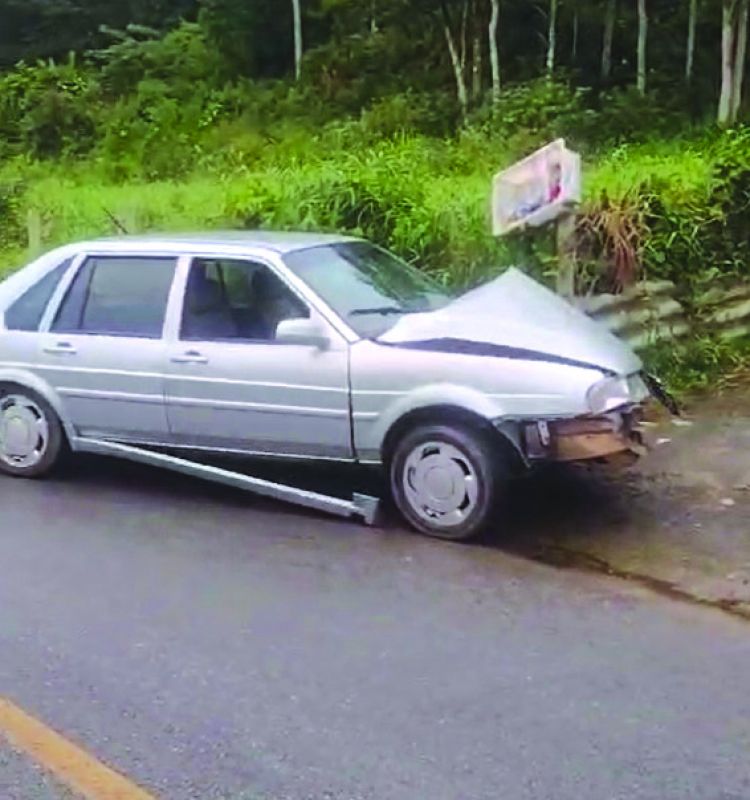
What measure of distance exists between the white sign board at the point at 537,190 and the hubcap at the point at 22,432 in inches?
138

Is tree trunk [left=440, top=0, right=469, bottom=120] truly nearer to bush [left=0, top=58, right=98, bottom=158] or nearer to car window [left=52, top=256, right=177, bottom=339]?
bush [left=0, top=58, right=98, bottom=158]

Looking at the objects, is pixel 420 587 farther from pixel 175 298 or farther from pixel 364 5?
pixel 364 5

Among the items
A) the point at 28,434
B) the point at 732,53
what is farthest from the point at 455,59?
the point at 28,434

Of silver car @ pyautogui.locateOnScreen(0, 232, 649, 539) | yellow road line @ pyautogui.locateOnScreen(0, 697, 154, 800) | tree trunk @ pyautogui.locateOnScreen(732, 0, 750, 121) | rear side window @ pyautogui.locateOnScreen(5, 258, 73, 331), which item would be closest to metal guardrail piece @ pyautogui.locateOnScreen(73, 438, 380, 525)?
silver car @ pyautogui.locateOnScreen(0, 232, 649, 539)

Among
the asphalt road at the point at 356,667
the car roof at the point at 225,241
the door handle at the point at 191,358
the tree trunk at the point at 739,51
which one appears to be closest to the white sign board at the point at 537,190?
the car roof at the point at 225,241

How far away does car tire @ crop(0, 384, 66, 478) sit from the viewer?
7.90 m

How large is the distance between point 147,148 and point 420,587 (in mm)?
18628

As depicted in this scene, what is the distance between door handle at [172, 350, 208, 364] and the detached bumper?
1.92m

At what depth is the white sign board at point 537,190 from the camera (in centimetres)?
896

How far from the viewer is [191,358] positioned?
743 centimetres

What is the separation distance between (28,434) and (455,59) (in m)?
17.2

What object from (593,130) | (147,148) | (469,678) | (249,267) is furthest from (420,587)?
(147,148)

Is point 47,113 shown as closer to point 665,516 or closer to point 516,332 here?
point 516,332

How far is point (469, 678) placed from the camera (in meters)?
4.86
